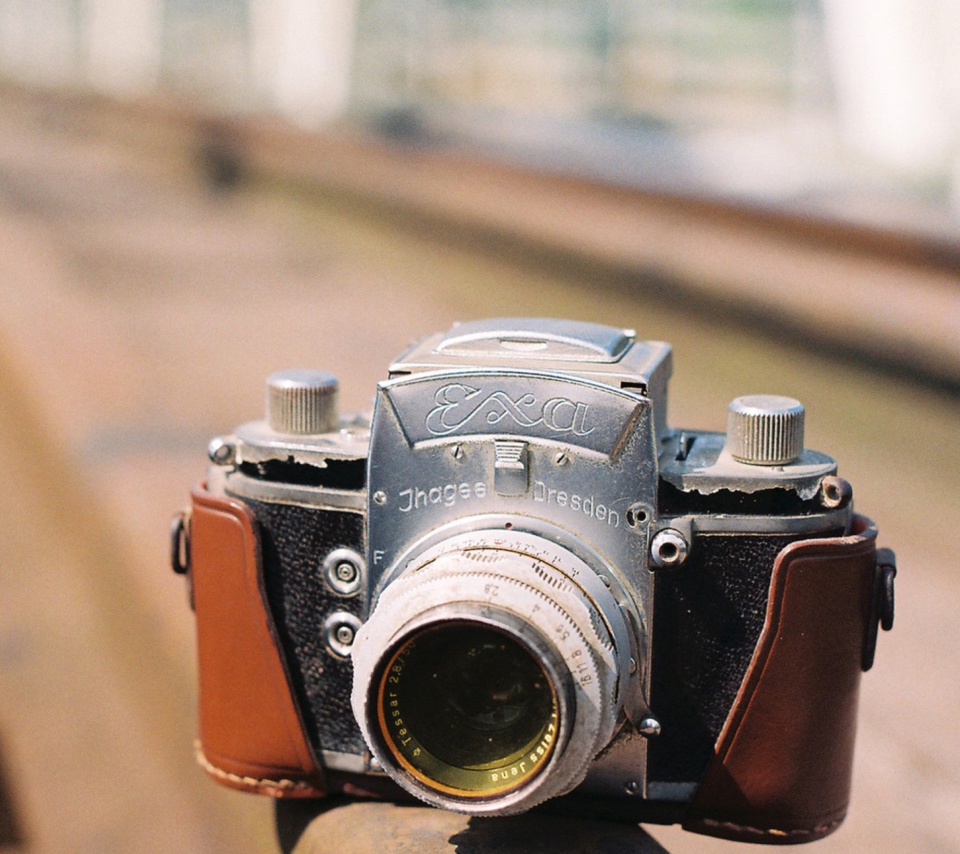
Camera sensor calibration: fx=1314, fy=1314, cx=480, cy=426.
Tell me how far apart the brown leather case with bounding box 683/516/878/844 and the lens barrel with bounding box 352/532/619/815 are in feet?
0.46

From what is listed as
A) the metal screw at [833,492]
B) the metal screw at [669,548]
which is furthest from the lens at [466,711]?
the metal screw at [833,492]

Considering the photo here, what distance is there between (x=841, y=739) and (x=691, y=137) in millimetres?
5276

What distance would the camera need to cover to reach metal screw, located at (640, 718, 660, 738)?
0.94m

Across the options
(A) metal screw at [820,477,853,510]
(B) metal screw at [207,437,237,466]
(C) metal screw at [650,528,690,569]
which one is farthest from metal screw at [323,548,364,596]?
(A) metal screw at [820,477,853,510]

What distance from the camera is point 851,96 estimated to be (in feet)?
13.8

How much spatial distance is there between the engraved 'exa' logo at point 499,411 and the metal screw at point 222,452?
18cm

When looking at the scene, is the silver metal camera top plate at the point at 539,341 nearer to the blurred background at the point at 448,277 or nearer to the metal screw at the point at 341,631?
the metal screw at the point at 341,631

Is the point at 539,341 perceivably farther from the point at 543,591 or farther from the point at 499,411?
the point at 543,591

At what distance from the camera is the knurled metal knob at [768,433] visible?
932mm

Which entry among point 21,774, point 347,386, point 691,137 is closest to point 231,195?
point 691,137

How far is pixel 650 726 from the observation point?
37.2 inches

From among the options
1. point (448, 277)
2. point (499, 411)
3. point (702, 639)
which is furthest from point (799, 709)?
point (448, 277)

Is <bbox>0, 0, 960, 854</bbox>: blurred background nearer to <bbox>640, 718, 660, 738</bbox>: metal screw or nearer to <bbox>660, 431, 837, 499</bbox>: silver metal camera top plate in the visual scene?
<bbox>640, 718, 660, 738</bbox>: metal screw

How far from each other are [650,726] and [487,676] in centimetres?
13
